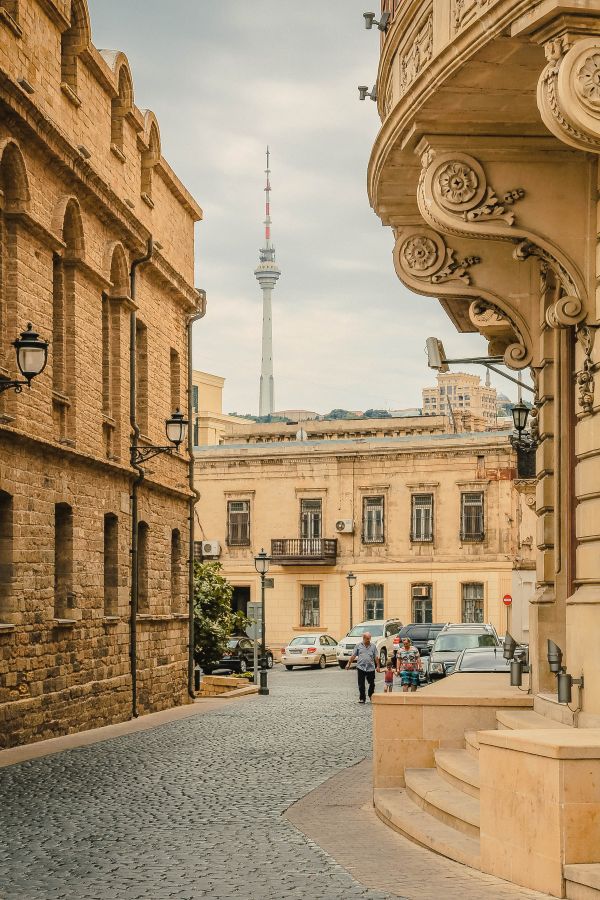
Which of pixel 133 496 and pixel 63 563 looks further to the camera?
pixel 133 496

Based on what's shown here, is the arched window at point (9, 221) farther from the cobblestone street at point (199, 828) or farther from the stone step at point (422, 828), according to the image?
the stone step at point (422, 828)

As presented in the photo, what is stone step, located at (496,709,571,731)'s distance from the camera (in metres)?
11.5

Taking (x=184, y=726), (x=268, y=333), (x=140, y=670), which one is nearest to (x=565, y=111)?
(x=184, y=726)

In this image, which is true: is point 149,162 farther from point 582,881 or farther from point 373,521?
point 373,521

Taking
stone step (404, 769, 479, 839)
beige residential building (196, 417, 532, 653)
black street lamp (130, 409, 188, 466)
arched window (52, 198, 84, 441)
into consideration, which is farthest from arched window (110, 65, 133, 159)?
beige residential building (196, 417, 532, 653)

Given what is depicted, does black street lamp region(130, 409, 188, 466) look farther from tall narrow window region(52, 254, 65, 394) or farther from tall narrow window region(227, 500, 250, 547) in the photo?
tall narrow window region(227, 500, 250, 547)

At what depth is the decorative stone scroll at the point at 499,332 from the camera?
Result: 46.5 ft

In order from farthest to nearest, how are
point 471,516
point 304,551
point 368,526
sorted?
point 304,551 → point 368,526 → point 471,516

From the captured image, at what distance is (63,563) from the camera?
22641mm

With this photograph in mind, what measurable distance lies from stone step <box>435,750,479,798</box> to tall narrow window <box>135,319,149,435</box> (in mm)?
15985

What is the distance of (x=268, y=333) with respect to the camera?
184625 millimetres

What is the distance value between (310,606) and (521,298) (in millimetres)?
51339

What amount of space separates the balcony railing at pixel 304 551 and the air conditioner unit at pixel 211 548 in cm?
256

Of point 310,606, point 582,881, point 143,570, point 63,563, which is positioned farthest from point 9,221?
point 310,606
